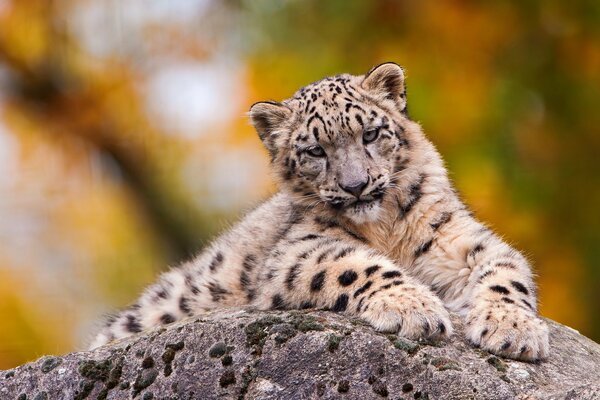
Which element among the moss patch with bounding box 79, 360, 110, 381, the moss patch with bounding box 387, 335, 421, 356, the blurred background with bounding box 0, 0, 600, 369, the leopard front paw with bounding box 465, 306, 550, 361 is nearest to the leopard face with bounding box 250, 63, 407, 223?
the leopard front paw with bounding box 465, 306, 550, 361

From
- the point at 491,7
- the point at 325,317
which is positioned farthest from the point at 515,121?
the point at 325,317

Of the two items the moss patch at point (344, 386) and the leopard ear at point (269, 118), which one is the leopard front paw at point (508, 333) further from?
the leopard ear at point (269, 118)

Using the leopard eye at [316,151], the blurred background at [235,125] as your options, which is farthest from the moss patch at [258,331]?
the blurred background at [235,125]

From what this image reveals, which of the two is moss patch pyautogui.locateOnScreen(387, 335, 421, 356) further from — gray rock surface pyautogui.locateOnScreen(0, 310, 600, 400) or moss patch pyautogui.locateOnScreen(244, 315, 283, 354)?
moss patch pyautogui.locateOnScreen(244, 315, 283, 354)

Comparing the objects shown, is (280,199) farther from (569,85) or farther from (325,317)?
(569,85)

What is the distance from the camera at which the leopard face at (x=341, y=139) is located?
7.01 m

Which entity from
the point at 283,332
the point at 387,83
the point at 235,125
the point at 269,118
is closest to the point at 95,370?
the point at 283,332

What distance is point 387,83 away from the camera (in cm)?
779

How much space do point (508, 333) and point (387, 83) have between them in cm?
257

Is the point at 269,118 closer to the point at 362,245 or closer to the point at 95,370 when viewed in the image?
the point at 362,245

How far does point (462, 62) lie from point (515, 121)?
4.73ft

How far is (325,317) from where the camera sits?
5707 millimetres

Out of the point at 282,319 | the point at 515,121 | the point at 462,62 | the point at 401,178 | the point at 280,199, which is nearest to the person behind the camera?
A: the point at 282,319

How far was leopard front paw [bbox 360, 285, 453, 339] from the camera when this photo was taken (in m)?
5.65
